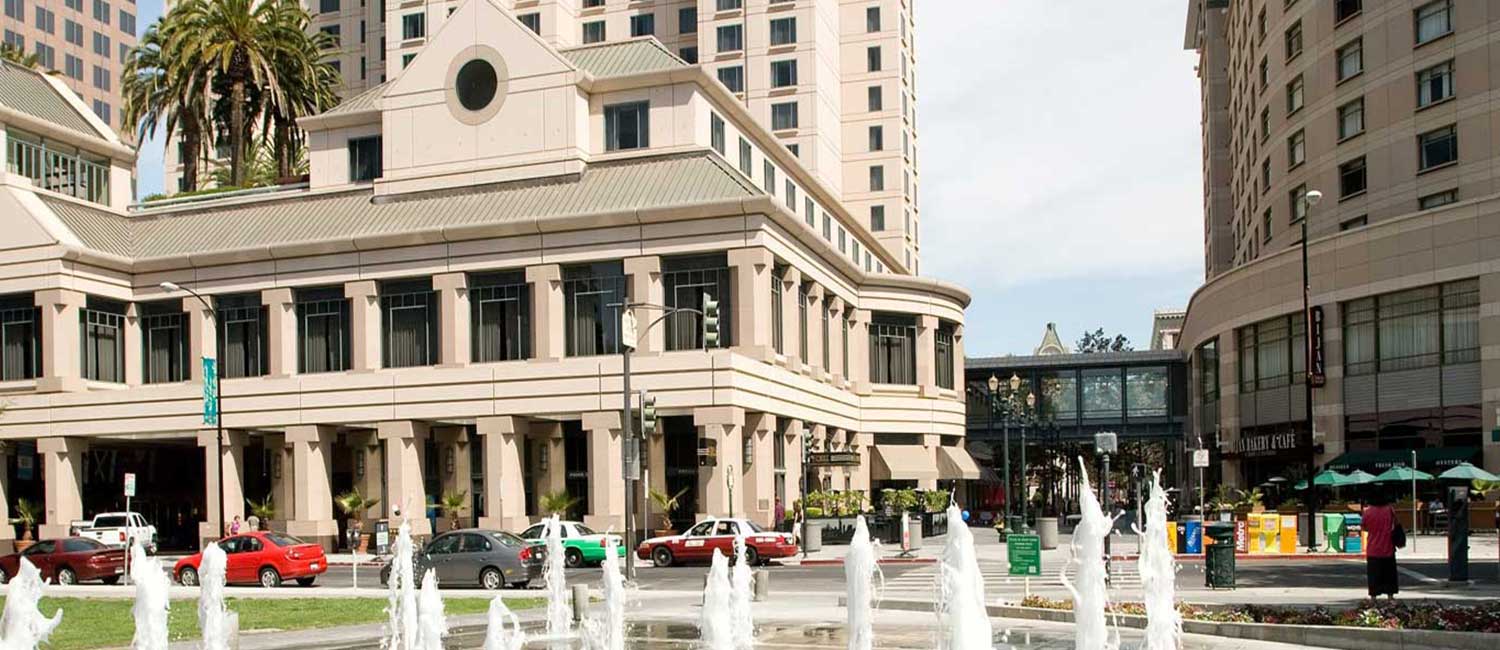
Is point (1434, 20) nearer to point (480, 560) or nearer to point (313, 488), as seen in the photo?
point (480, 560)

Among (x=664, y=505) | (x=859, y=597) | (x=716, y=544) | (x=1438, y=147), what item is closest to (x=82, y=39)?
(x=664, y=505)

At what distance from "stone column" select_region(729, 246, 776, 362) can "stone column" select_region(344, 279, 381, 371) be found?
15.1 meters

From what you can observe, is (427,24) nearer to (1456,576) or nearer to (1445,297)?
(1445,297)

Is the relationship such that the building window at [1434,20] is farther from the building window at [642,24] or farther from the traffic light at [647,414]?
the building window at [642,24]

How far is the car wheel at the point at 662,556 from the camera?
44875 millimetres

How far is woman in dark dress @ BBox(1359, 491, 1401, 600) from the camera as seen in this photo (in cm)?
2422

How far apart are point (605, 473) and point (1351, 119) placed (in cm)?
3454

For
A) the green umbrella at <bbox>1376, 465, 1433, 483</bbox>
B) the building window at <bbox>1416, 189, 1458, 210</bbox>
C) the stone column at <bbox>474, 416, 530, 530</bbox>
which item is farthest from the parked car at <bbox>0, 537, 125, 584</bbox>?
the building window at <bbox>1416, 189, 1458, 210</bbox>

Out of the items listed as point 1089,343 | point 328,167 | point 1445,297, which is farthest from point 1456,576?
point 1089,343

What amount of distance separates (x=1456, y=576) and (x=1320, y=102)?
39.9 meters

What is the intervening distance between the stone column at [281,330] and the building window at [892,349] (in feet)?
90.6

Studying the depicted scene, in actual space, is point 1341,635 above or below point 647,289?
below

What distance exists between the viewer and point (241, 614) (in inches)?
1085

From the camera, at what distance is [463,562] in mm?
35656
